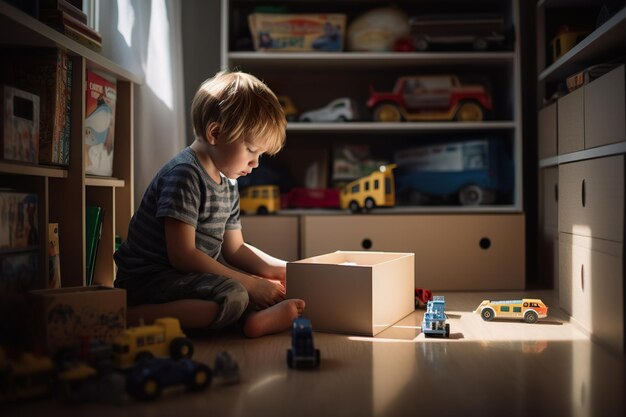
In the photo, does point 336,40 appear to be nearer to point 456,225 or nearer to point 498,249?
point 456,225

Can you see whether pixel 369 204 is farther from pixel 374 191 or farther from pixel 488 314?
pixel 488 314

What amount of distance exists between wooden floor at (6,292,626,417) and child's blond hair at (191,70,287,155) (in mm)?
458

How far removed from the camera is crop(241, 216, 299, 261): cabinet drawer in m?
2.13

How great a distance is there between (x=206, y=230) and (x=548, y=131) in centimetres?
119

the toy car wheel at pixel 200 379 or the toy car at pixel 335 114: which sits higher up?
the toy car at pixel 335 114

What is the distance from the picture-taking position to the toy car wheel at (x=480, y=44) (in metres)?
2.20

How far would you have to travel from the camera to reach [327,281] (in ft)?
4.70

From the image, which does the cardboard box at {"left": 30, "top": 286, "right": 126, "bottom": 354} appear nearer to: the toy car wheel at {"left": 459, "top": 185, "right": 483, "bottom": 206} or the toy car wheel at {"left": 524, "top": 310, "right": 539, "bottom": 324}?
the toy car wheel at {"left": 524, "top": 310, "right": 539, "bottom": 324}

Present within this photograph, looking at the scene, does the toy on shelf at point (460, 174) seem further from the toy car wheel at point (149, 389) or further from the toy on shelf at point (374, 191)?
the toy car wheel at point (149, 389)

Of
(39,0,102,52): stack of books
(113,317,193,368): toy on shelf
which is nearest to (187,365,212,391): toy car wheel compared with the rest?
(113,317,193,368): toy on shelf

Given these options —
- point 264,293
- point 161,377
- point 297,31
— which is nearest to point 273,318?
point 264,293

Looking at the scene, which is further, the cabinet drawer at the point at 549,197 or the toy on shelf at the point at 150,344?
the cabinet drawer at the point at 549,197

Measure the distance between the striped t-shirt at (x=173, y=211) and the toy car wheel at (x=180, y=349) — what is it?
35cm

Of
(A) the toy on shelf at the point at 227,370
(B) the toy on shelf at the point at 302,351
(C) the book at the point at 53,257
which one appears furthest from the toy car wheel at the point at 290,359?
(C) the book at the point at 53,257
